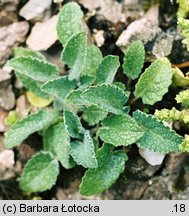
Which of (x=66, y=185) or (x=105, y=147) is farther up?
(x=105, y=147)

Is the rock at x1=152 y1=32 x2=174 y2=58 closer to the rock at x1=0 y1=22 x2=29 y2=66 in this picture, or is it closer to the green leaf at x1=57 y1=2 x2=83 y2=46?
the green leaf at x1=57 y1=2 x2=83 y2=46

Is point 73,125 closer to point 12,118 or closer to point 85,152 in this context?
point 85,152

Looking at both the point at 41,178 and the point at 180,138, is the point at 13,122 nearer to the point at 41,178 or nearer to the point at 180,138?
the point at 41,178

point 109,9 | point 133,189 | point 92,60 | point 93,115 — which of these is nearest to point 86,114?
point 93,115

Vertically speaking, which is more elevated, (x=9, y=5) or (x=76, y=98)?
(x=9, y=5)
